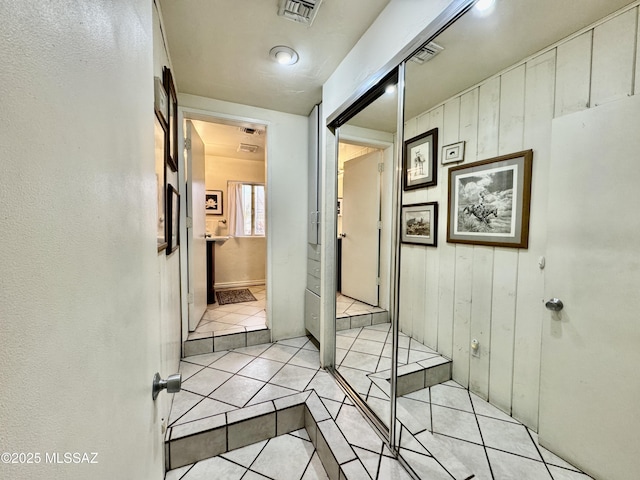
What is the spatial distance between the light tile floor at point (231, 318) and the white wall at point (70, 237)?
6.48 ft

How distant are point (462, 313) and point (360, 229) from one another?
1.02 metres

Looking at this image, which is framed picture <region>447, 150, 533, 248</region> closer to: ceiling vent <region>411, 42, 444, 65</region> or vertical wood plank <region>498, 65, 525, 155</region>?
vertical wood plank <region>498, 65, 525, 155</region>

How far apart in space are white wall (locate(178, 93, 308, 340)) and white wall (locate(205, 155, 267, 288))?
6.16 feet

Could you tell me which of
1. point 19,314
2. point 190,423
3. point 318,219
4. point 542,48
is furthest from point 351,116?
point 190,423

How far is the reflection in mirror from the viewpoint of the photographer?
6.18ft

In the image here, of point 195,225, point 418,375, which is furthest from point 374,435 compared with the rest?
point 195,225

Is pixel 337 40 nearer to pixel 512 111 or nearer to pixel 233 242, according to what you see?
pixel 512 111

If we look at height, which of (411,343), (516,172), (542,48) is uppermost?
(542,48)

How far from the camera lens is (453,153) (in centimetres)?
175

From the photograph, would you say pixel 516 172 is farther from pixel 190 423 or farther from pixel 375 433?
pixel 190 423

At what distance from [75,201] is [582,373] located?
196cm

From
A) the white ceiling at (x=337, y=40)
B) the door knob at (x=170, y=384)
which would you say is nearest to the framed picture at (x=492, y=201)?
the white ceiling at (x=337, y=40)

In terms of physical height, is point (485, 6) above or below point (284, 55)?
below

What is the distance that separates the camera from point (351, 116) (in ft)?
6.07
